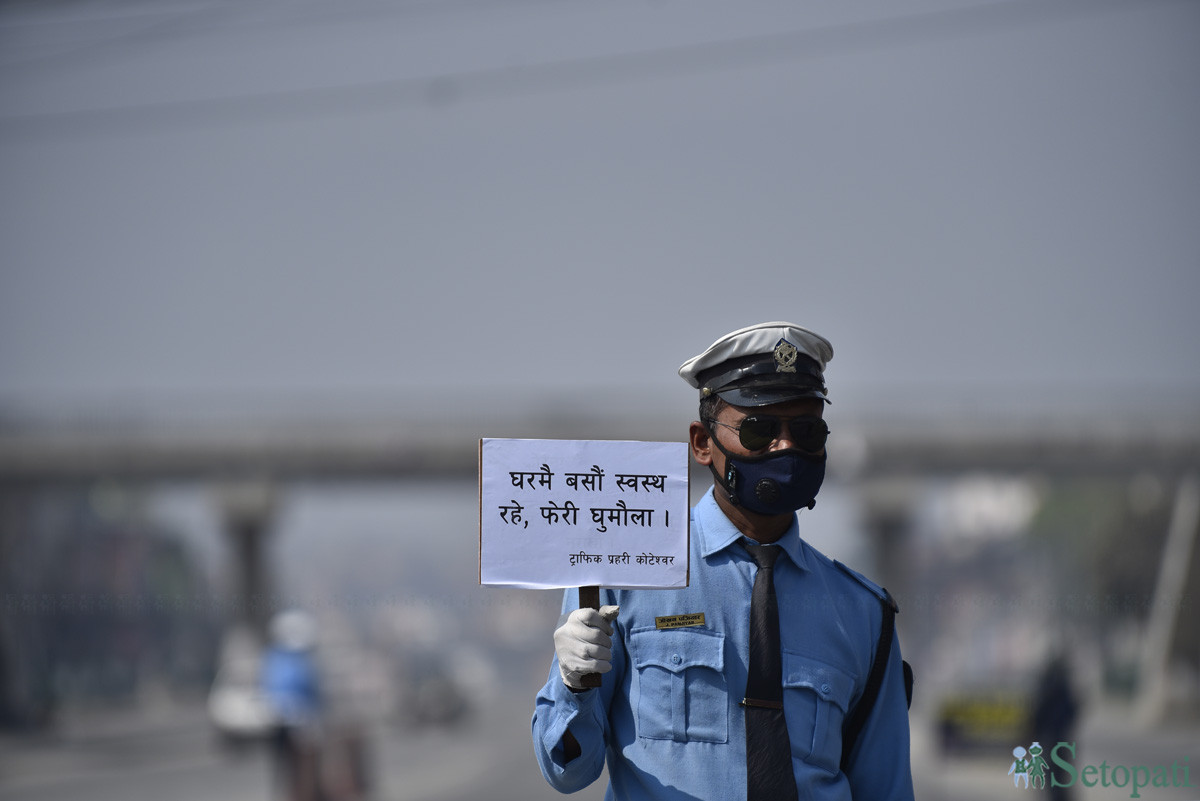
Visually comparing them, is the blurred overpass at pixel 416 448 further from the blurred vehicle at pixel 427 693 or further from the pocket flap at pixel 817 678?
the pocket flap at pixel 817 678

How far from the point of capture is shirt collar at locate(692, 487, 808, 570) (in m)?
3.34

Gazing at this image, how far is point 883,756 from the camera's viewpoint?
328 cm

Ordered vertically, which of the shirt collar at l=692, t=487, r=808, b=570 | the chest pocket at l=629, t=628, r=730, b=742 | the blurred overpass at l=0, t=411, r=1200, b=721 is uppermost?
the blurred overpass at l=0, t=411, r=1200, b=721

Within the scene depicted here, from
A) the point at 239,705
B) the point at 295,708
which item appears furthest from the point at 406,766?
the point at 239,705

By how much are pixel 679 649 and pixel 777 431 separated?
585 millimetres

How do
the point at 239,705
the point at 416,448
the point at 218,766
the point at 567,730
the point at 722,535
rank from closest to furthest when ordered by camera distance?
the point at 567,730
the point at 722,535
the point at 218,766
the point at 239,705
the point at 416,448

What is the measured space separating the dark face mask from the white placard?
5.4 inches

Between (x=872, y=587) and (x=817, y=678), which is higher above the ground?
(x=872, y=587)

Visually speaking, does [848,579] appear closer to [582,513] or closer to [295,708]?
[582,513]

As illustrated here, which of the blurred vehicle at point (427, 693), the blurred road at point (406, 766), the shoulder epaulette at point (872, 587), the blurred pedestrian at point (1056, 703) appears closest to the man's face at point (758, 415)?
the shoulder epaulette at point (872, 587)

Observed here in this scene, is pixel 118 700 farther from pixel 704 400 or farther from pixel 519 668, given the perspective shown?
pixel 519 668

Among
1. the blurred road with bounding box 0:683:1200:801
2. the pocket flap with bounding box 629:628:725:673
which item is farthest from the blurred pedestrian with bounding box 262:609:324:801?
the pocket flap with bounding box 629:628:725:673

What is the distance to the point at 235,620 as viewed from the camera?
47.3 m

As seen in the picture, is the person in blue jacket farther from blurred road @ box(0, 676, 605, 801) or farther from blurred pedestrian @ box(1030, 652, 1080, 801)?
blurred road @ box(0, 676, 605, 801)
